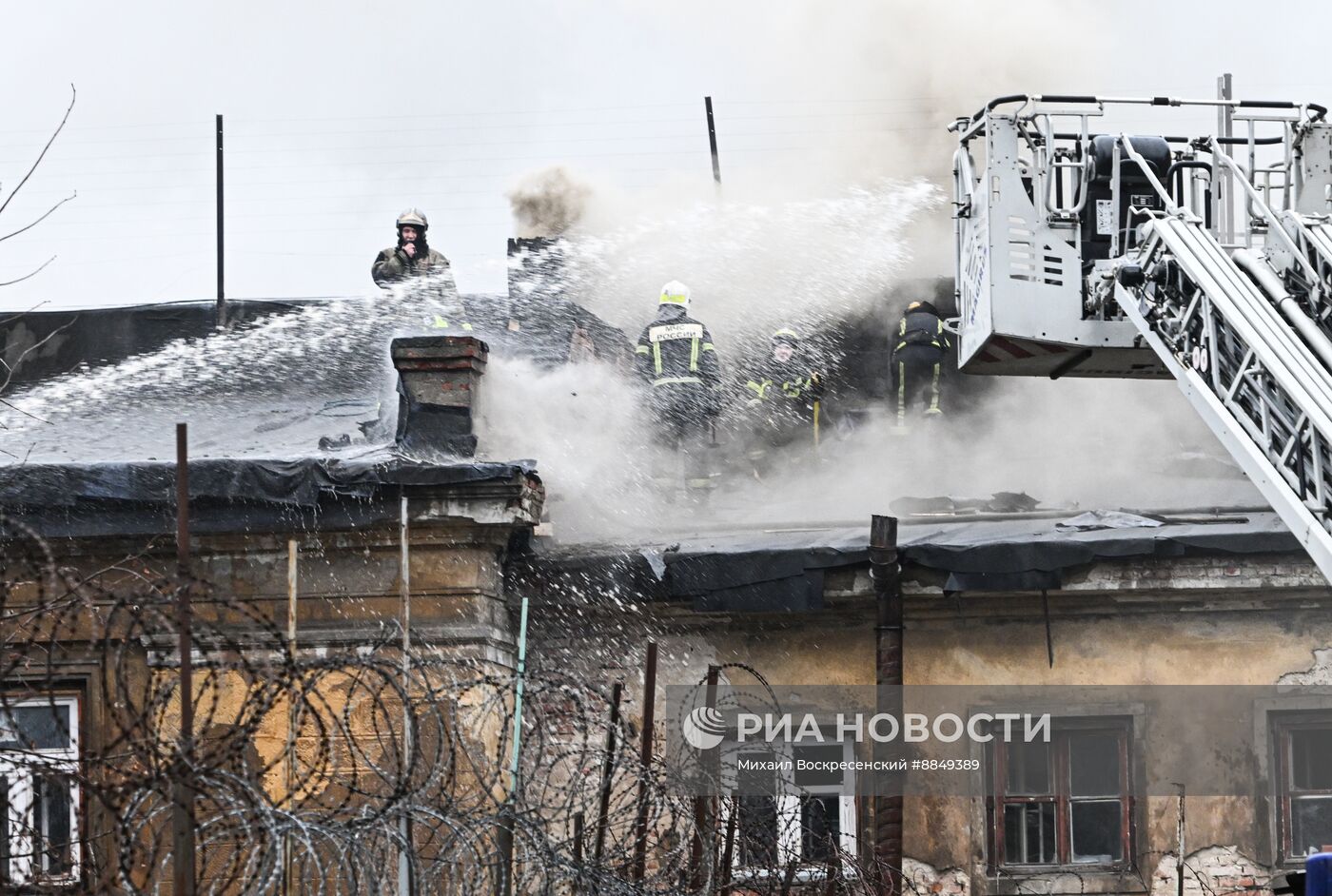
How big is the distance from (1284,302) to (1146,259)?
3.58 feet

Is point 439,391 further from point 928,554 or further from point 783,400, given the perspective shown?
point 783,400

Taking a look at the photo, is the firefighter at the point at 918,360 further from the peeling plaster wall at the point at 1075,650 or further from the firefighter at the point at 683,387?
the peeling plaster wall at the point at 1075,650

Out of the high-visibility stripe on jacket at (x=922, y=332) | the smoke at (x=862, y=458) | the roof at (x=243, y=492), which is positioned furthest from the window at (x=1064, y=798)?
the high-visibility stripe on jacket at (x=922, y=332)

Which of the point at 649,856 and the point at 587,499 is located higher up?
the point at 587,499

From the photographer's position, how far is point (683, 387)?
15.2m

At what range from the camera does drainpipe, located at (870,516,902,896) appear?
12000 millimetres

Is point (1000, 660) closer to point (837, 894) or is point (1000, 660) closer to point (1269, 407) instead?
point (837, 894)

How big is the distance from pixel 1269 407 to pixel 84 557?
786 centimetres

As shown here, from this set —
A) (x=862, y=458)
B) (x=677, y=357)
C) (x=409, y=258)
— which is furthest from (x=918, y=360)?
(x=409, y=258)

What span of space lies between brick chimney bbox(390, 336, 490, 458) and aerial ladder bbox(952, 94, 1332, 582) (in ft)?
11.2

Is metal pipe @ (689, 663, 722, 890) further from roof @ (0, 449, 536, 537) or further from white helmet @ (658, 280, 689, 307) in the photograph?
white helmet @ (658, 280, 689, 307)

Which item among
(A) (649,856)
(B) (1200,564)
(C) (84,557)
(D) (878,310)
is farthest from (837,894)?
(D) (878,310)

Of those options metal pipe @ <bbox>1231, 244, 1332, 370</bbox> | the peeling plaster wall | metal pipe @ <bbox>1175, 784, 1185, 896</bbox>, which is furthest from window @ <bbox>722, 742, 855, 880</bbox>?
metal pipe @ <bbox>1231, 244, 1332, 370</bbox>

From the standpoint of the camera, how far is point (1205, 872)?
482 inches
